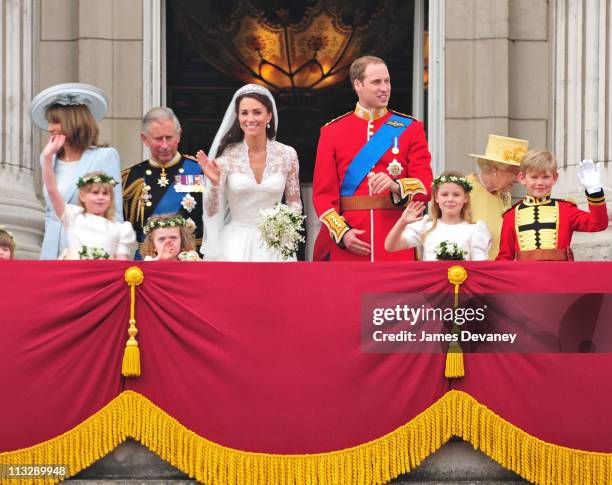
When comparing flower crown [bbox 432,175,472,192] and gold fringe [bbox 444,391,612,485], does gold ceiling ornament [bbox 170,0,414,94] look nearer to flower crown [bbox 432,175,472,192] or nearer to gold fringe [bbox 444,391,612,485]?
flower crown [bbox 432,175,472,192]

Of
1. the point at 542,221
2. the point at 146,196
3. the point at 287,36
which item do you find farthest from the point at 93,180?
the point at 287,36

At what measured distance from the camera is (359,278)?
28.1 feet

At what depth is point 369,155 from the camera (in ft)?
32.3

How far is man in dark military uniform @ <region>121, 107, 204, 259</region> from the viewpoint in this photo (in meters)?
10.1

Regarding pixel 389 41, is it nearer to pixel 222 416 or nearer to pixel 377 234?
pixel 377 234

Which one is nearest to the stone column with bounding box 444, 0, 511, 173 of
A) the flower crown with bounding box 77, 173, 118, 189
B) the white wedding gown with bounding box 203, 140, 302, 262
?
the white wedding gown with bounding box 203, 140, 302, 262

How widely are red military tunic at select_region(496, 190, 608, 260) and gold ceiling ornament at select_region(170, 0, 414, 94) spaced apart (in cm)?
616

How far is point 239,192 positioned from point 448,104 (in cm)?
337

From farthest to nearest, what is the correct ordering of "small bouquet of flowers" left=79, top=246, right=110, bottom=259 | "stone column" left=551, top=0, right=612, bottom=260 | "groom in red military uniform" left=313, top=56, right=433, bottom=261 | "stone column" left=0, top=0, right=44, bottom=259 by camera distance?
"stone column" left=551, top=0, right=612, bottom=260 → "stone column" left=0, top=0, right=44, bottom=259 → "groom in red military uniform" left=313, top=56, right=433, bottom=261 → "small bouquet of flowers" left=79, top=246, right=110, bottom=259

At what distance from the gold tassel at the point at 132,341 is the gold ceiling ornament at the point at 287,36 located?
7207mm

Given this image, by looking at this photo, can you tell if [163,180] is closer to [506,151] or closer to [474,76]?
[506,151]

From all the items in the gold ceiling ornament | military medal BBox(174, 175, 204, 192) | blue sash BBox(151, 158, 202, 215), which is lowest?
blue sash BBox(151, 158, 202, 215)

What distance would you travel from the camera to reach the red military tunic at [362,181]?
9.69 metres

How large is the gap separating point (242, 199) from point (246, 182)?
0.11 m
